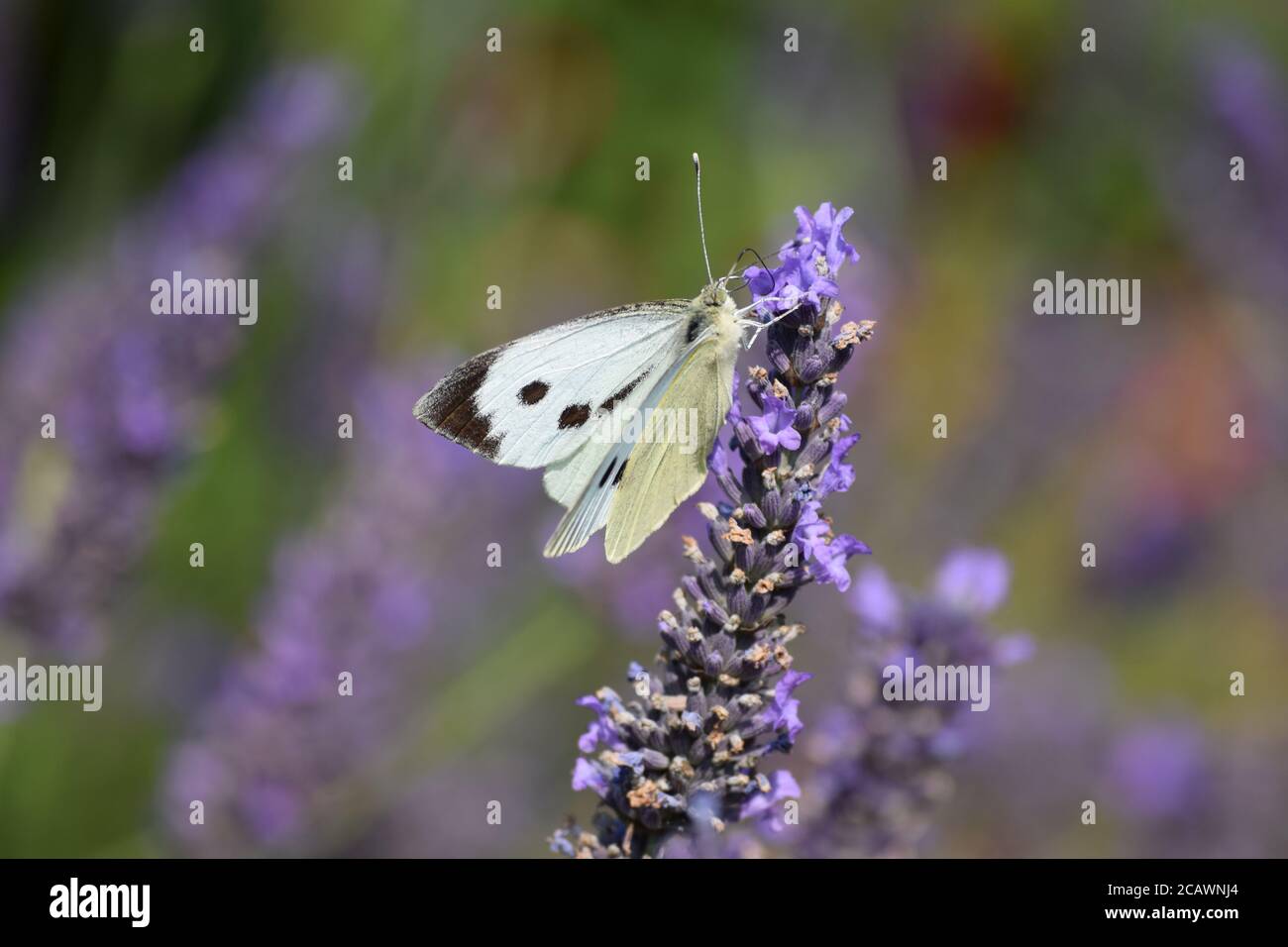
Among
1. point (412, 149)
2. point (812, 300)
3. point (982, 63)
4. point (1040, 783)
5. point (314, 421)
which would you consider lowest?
point (1040, 783)

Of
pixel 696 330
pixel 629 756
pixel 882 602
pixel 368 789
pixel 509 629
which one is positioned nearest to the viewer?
pixel 629 756

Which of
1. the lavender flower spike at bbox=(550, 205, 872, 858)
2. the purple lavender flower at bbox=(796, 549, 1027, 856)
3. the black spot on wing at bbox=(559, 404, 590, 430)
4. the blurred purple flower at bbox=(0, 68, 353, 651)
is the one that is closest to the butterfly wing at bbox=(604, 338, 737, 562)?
the black spot on wing at bbox=(559, 404, 590, 430)

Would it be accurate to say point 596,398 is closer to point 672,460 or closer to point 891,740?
point 672,460

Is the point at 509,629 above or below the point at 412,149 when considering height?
below

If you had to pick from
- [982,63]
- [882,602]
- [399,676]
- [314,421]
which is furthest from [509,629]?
[982,63]

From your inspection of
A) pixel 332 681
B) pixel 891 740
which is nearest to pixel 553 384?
pixel 891 740

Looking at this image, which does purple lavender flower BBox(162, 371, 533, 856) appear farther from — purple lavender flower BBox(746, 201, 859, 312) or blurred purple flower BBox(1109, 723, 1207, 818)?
blurred purple flower BBox(1109, 723, 1207, 818)

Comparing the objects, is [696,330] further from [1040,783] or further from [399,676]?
[1040,783]
